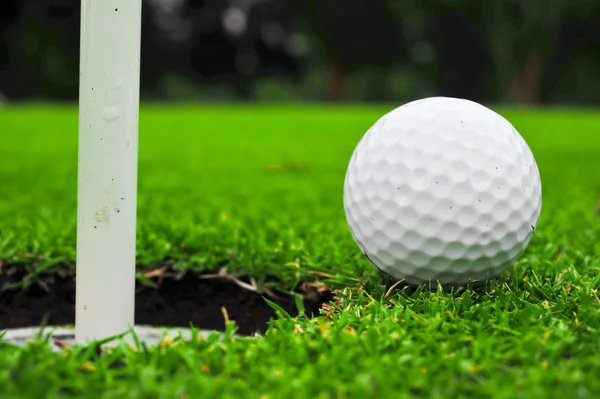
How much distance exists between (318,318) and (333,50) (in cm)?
3206

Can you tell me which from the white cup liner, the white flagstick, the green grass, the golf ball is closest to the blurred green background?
the green grass

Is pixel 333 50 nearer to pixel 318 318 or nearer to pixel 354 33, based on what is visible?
pixel 354 33

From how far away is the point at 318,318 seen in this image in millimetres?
1802

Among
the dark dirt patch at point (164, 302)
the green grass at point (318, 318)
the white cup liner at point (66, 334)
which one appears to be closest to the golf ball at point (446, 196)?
the green grass at point (318, 318)

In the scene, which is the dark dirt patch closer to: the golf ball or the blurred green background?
the golf ball

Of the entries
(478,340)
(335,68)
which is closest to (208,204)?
(478,340)

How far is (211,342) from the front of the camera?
1663mm

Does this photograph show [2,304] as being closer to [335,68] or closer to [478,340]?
[478,340]

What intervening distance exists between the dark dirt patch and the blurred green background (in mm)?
28303

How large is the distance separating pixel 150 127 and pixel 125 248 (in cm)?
899

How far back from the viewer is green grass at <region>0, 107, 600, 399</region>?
1.32 m

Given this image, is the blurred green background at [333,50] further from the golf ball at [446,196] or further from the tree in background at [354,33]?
the golf ball at [446,196]

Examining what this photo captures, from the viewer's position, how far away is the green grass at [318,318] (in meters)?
1.32

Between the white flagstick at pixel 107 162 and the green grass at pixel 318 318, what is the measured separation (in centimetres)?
17
